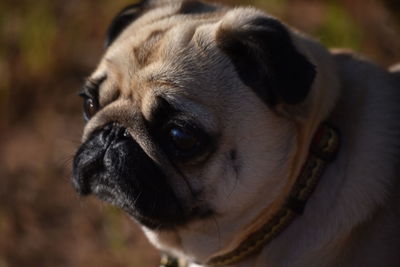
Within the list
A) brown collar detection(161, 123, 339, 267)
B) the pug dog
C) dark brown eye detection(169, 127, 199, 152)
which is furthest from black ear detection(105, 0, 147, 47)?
brown collar detection(161, 123, 339, 267)

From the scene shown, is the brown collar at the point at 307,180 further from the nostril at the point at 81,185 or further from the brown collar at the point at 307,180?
the nostril at the point at 81,185

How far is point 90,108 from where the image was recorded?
8.05 ft

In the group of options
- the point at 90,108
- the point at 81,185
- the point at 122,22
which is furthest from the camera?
the point at 122,22

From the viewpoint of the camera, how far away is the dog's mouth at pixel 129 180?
7.06 ft

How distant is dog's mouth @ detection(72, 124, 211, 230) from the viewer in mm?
2150

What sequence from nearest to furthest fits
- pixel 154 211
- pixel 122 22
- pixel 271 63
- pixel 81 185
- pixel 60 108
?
pixel 271 63
pixel 154 211
pixel 81 185
pixel 122 22
pixel 60 108

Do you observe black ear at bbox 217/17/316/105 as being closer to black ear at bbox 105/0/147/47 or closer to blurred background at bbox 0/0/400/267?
black ear at bbox 105/0/147/47

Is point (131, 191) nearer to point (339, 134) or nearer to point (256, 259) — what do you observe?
point (256, 259)

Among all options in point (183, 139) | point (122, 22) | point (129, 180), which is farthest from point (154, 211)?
point (122, 22)

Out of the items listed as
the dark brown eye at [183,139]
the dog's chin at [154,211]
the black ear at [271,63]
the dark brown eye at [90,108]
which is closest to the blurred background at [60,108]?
the dark brown eye at [90,108]

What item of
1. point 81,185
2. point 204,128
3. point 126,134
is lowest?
point 81,185

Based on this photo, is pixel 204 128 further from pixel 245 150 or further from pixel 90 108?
pixel 90 108

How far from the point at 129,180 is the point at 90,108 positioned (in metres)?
0.42

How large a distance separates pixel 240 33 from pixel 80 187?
740mm
